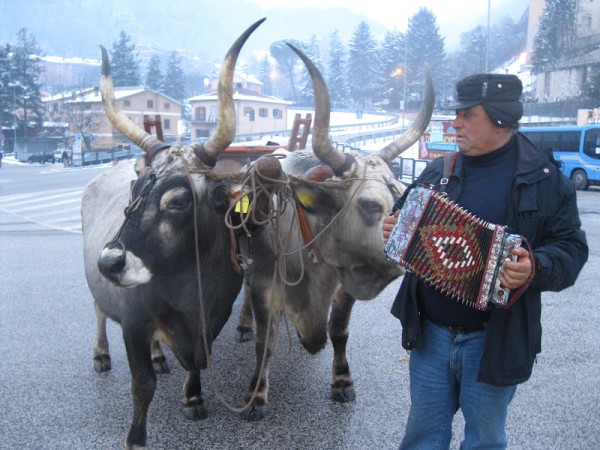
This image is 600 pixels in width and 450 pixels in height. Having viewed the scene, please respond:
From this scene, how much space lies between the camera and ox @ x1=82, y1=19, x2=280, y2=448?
11.3 ft

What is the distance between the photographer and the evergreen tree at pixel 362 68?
80.7 meters


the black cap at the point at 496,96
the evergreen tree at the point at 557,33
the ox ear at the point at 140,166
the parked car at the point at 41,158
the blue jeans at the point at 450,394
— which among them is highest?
the evergreen tree at the point at 557,33

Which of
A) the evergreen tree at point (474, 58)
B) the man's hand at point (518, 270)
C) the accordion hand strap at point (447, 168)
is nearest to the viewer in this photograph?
the man's hand at point (518, 270)

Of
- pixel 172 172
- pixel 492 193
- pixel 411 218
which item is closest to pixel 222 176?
A: pixel 172 172

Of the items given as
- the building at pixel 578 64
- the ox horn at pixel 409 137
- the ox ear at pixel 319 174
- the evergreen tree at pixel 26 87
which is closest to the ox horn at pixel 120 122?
the ox ear at pixel 319 174

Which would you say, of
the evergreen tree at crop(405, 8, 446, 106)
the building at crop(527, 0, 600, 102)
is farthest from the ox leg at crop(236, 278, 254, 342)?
the evergreen tree at crop(405, 8, 446, 106)

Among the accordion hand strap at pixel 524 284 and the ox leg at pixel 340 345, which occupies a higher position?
the accordion hand strap at pixel 524 284

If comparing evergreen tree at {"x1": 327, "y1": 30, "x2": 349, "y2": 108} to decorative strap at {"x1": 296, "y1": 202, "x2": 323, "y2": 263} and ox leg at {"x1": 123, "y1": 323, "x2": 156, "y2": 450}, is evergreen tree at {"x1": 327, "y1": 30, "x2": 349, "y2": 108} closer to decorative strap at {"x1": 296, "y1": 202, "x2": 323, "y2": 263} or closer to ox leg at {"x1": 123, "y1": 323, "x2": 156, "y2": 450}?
decorative strap at {"x1": 296, "y1": 202, "x2": 323, "y2": 263}

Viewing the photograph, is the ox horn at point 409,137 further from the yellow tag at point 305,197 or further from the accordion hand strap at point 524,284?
the accordion hand strap at point 524,284

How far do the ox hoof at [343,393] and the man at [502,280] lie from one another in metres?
1.67

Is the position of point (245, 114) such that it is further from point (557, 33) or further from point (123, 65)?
point (557, 33)

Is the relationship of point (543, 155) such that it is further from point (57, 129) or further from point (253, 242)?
point (57, 129)

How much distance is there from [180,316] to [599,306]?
5.36 meters

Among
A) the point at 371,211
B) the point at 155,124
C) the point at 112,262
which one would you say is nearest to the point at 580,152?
the point at 371,211
